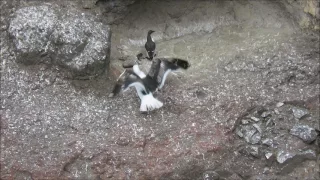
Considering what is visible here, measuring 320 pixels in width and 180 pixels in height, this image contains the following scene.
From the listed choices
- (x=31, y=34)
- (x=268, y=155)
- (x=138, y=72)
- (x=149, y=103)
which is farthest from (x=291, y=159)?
(x=31, y=34)

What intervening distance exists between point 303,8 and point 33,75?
7.58ft

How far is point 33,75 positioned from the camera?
14.2ft

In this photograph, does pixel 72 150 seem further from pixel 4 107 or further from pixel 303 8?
pixel 303 8

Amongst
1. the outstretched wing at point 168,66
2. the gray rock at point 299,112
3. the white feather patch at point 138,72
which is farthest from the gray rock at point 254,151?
the white feather patch at point 138,72

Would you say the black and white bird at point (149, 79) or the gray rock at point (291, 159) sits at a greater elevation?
the black and white bird at point (149, 79)

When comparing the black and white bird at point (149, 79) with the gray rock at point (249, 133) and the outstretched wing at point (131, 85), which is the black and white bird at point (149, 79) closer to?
the outstretched wing at point (131, 85)

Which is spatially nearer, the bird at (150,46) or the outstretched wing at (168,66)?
the outstretched wing at (168,66)

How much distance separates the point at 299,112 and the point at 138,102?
1.26m

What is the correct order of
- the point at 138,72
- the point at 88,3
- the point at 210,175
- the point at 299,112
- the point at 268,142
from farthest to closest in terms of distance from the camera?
the point at 88,3 → the point at 138,72 → the point at 299,112 → the point at 268,142 → the point at 210,175

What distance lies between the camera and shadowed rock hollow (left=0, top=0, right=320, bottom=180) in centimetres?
408

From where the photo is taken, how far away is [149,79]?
437 centimetres

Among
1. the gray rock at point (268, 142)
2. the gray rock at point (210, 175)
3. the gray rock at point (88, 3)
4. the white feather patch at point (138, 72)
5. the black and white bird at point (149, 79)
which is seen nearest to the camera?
the gray rock at point (210, 175)

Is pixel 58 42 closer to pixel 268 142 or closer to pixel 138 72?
pixel 138 72

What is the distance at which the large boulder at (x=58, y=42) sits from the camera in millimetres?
4312
